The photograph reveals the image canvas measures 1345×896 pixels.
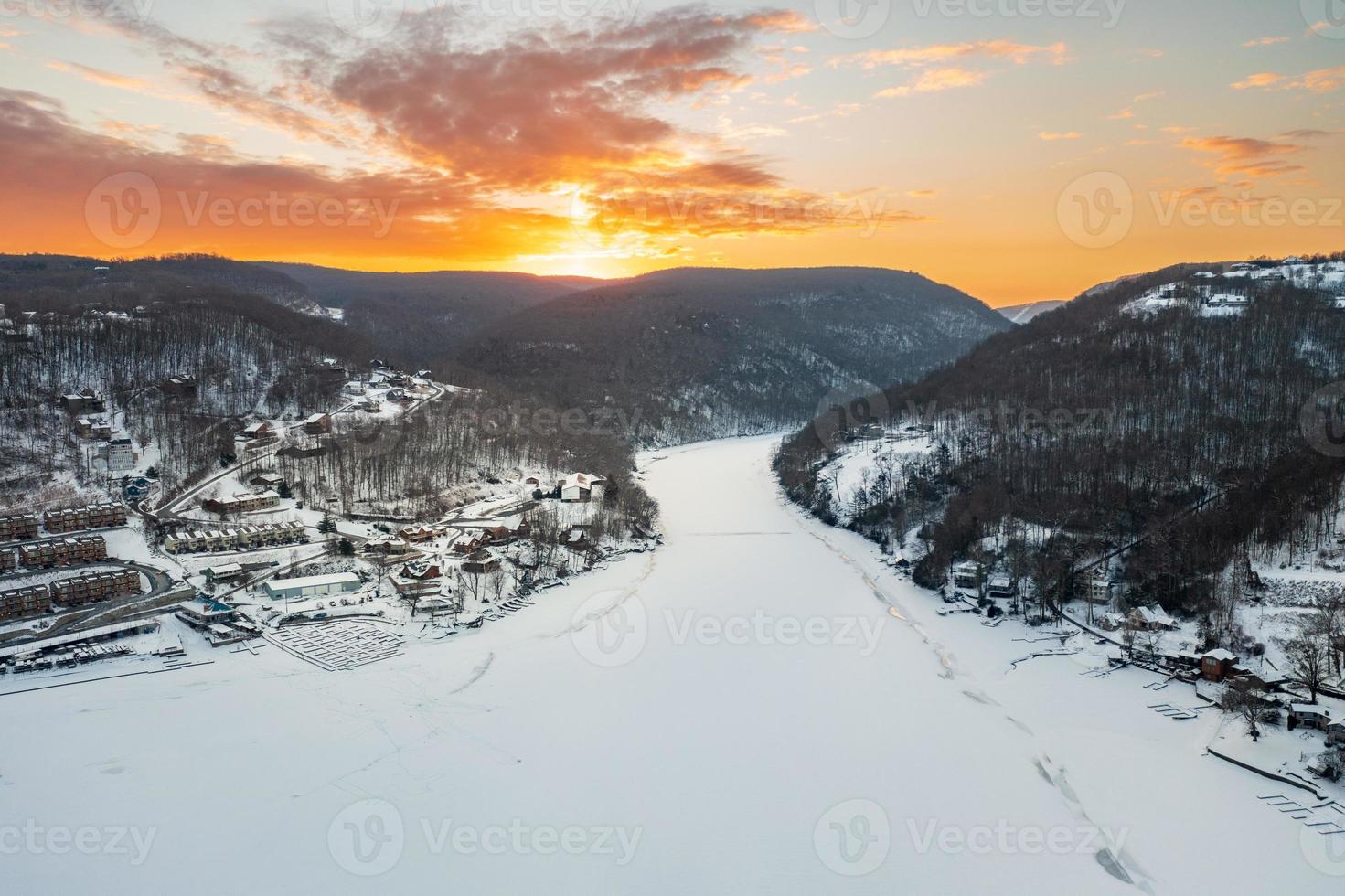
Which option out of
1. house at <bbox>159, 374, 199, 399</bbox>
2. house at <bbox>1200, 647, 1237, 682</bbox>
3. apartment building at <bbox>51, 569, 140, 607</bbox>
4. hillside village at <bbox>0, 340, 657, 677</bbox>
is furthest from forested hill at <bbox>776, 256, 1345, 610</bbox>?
house at <bbox>159, 374, 199, 399</bbox>

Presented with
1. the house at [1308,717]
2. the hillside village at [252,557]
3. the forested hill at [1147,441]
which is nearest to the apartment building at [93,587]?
the hillside village at [252,557]

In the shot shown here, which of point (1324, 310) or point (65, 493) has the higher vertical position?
point (1324, 310)

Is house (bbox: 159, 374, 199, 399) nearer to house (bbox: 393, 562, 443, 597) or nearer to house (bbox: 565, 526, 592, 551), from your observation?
house (bbox: 393, 562, 443, 597)

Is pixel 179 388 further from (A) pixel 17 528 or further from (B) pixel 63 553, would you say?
(B) pixel 63 553

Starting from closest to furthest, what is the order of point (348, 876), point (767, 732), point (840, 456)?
point (348, 876) < point (767, 732) < point (840, 456)

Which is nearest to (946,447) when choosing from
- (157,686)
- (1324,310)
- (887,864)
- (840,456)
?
(840,456)

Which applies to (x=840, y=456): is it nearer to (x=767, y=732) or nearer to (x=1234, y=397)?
(x=1234, y=397)

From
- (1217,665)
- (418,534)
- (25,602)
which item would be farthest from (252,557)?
(1217,665)
